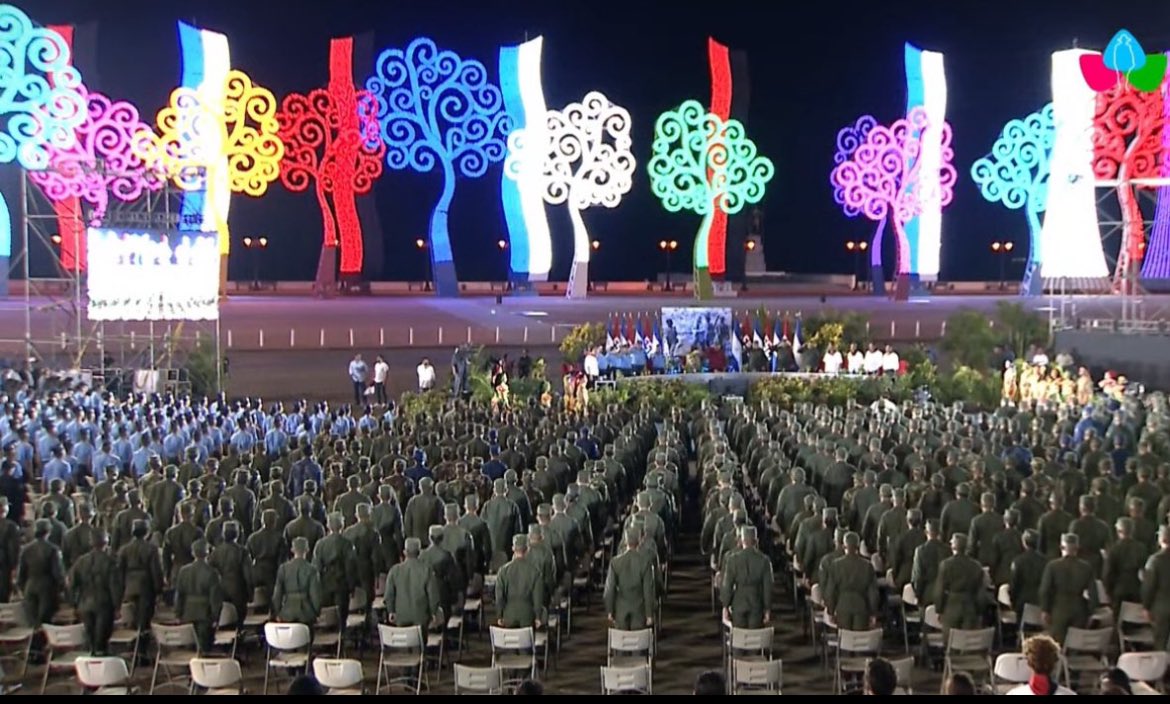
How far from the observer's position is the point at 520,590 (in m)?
9.43

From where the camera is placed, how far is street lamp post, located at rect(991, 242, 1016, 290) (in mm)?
61500

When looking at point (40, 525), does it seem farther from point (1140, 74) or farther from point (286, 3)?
point (286, 3)

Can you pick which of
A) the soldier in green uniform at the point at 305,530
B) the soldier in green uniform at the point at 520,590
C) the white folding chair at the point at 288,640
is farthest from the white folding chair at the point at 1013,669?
the soldier in green uniform at the point at 305,530

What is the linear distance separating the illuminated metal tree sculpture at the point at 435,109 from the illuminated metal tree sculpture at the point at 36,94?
33.4 ft

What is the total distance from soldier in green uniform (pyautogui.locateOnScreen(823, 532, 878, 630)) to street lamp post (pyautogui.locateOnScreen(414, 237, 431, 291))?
5004 cm

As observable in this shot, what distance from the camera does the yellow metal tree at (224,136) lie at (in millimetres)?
35156

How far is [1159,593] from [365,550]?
6057 millimetres

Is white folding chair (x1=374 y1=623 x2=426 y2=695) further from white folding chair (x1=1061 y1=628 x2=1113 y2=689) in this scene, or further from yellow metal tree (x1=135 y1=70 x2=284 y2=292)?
yellow metal tree (x1=135 y1=70 x2=284 y2=292)

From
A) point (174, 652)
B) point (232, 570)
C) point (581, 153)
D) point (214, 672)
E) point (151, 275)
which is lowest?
point (174, 652)

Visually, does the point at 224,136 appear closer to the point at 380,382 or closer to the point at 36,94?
the point at 36,94

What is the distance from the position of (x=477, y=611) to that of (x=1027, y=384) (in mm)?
16142

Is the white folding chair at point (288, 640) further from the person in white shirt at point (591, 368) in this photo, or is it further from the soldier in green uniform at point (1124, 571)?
the person in white shirt at point (591, 368)

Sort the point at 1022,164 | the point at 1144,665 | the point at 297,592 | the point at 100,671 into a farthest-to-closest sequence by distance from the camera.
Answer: the point at 1022,164 → the point at 297,592 → the point at 100,671 → the point at 1144,665

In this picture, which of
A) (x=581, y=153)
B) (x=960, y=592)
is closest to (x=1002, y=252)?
(x=581, y=153)
